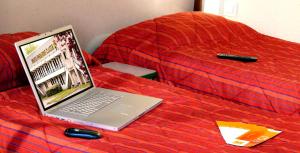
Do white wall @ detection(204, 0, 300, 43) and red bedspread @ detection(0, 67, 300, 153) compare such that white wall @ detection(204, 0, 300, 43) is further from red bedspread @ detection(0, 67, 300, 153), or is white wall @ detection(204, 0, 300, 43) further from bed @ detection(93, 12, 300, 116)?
red bedspread @ detection(0, 67, 300, 153)

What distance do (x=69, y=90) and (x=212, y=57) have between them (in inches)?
38.2

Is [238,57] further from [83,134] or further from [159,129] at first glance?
[83,134]

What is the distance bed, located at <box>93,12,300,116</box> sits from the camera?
1.91 m

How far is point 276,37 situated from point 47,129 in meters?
2.35

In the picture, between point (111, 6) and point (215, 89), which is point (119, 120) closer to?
point (215, 89)

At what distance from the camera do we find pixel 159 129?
1.34 m

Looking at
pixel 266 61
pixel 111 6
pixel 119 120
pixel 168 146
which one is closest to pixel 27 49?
pixel 119 120

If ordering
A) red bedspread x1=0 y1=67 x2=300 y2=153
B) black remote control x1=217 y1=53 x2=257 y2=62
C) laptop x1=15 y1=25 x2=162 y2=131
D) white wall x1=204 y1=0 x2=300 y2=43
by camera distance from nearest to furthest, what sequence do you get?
red bedspread x1=0 y1=67 x2=300 y2=153, laptop x1=15 y1=25 x2=162 y2=131, black remote control x1=217 y1=53 x2=257 y2=62, white wall x1=204 y1=0 x2=300 y2=43

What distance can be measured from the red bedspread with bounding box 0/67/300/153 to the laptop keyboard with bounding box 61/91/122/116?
0.30 ft

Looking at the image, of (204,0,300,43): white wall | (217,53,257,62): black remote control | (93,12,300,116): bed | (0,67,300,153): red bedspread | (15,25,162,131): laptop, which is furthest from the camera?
(204,0,300,43): white wall

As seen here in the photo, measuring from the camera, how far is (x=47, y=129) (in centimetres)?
130

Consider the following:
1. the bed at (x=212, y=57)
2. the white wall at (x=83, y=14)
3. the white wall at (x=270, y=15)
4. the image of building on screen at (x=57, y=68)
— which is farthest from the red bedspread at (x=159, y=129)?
the white wall at (x=270, y=15)

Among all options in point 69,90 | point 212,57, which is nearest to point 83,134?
point 69,90

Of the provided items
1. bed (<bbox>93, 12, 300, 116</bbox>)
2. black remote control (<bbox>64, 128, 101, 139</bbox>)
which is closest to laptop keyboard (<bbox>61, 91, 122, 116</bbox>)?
black remote control (<bbox>64, 128, 101, 139</bbox>)
